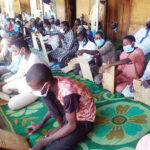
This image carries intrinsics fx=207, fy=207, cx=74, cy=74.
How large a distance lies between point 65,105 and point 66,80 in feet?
0.76

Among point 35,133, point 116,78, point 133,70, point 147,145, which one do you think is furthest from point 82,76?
point 147,145

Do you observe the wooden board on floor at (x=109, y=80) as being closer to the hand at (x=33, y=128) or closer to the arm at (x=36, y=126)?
the arm at (x=36, y=126)

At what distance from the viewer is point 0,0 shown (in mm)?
14234

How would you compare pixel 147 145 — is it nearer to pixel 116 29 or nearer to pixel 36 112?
pixel 36 112

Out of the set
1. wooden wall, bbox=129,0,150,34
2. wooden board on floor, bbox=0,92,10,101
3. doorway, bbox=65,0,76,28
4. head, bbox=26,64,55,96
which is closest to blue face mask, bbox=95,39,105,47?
wooden board on floor, bbox=0,92,10,101

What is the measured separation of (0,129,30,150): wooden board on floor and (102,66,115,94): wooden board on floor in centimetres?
144

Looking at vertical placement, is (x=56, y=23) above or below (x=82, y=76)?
above

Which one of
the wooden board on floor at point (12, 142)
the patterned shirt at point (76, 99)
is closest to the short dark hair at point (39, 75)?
the patterned shirt at point (76, 99)

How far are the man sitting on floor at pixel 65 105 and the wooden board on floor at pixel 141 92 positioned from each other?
85 cm

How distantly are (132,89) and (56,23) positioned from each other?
15.2 feet

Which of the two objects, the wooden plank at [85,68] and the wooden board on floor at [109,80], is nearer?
the wooden board on floor at [109,80]

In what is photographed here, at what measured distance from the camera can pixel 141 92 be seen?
2.61 meters

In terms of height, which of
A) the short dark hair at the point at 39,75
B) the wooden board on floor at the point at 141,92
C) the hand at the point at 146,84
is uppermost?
the short dark hair at the point at 39,75

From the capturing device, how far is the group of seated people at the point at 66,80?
5.81ft
